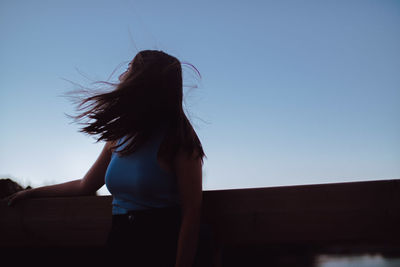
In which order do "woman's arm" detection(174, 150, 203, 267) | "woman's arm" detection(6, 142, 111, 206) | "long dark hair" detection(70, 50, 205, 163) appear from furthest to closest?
"woman's arm" detection(6, 142, 111, 206)
"long dark hair" detection(70, 50, 205, 163)
"woman's arm" detection(174, 150, 203, 267)

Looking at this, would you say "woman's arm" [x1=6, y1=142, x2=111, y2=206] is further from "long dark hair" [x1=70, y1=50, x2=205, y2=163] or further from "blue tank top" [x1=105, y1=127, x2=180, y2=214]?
"blue tank top" [x1=105, y1=127, x2=180, y2=214]

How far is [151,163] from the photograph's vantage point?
1.24 m

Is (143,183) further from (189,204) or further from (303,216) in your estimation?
(303,216)

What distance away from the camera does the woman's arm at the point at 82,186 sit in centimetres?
164

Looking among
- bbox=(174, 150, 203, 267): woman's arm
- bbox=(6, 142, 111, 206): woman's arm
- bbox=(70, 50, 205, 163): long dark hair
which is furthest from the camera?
bbox=(6, 142, 111, 206): woman's arm

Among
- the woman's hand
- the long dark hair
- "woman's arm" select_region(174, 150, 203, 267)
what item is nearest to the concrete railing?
"woman's arm" select_region(174, 150, 203, 267)

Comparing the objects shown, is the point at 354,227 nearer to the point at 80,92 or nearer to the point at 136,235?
the point at 136,235

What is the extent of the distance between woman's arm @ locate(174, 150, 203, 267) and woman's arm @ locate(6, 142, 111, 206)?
57cm

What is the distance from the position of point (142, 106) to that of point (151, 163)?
0.29 meters

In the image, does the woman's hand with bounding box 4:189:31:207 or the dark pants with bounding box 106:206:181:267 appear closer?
the dark pants with bounding box 106:206:181:267

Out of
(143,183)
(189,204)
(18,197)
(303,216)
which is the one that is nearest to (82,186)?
(18,197)

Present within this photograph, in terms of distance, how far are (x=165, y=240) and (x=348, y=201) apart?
0.76 m

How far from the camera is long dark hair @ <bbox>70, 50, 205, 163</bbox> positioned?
4.41 feet

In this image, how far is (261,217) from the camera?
4.11ft
